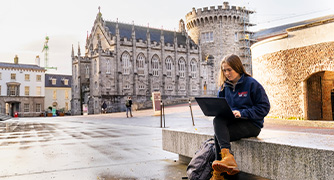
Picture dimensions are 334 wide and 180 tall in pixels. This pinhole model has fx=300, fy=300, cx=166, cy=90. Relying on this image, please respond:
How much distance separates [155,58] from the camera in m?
52.1

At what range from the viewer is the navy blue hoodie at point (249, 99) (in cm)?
376

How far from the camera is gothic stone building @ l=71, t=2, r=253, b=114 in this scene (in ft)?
152

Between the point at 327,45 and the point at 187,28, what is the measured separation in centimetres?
5030

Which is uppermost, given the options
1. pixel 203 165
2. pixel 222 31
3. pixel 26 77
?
pixel 222 31

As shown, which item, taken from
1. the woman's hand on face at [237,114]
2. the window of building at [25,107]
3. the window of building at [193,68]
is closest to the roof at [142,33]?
the window of building at [193,68]

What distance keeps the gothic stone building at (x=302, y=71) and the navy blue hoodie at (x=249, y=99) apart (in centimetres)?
1027

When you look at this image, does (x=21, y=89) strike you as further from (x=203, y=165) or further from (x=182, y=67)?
(x=203, y=165)

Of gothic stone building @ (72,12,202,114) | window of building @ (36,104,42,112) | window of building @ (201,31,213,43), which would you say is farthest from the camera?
window of building @ (201,31,213,43)

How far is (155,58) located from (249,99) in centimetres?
4860

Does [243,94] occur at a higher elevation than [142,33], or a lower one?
lower


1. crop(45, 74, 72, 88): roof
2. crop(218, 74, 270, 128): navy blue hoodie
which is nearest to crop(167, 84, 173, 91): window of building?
crop(45, 74, 72, 88): roof

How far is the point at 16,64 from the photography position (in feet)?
187

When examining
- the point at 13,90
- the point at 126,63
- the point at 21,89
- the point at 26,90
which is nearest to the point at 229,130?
the point at 126,63

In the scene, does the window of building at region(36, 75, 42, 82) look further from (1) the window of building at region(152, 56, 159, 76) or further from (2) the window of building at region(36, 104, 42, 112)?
(1) the window of building at region(152, 56, 159, 76)
